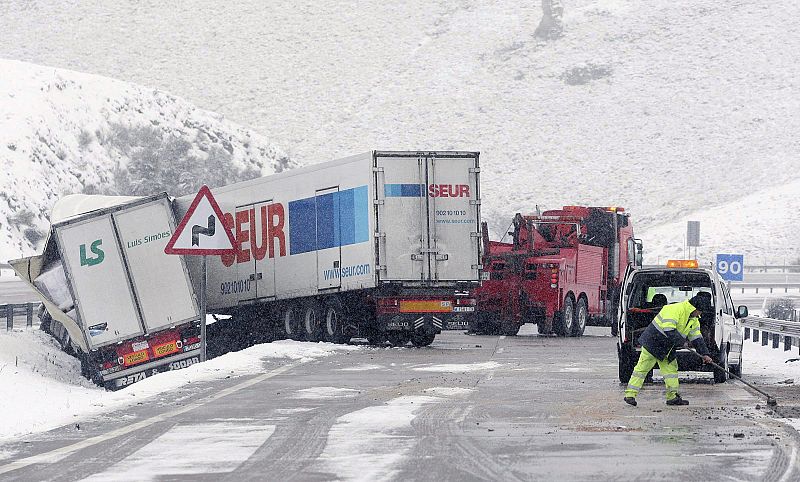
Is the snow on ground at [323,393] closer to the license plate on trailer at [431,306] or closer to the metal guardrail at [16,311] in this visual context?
the license plate on trailer at [431,306]

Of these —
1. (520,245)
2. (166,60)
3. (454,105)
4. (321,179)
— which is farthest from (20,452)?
(166,60)

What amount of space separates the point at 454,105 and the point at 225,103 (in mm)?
16213

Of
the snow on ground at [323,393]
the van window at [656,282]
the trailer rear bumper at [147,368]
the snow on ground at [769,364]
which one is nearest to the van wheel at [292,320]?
the trailer rear bumper at [147,368]

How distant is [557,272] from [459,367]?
10.2 metres

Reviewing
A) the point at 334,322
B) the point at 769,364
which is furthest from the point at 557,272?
the point at 769,364

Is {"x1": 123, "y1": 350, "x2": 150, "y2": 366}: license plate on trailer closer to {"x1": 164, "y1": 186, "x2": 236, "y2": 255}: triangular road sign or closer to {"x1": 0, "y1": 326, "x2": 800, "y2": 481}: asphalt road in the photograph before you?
{"x1": 164, "y1": 186, "x2": 236, "y2": 255}: triangular road sign

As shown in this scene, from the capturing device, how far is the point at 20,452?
1184cm

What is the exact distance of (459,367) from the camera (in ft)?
71.0

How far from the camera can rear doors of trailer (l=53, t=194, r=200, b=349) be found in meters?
24.9

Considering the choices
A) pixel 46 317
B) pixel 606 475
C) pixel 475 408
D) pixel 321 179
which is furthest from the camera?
pixel 46 317

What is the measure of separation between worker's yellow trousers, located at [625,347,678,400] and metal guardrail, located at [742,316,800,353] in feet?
31.6

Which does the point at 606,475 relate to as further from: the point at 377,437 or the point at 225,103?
the point at 225,103

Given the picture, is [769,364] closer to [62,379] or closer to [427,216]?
[427,216]

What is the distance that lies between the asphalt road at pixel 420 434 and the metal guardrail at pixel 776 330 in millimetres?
7035
